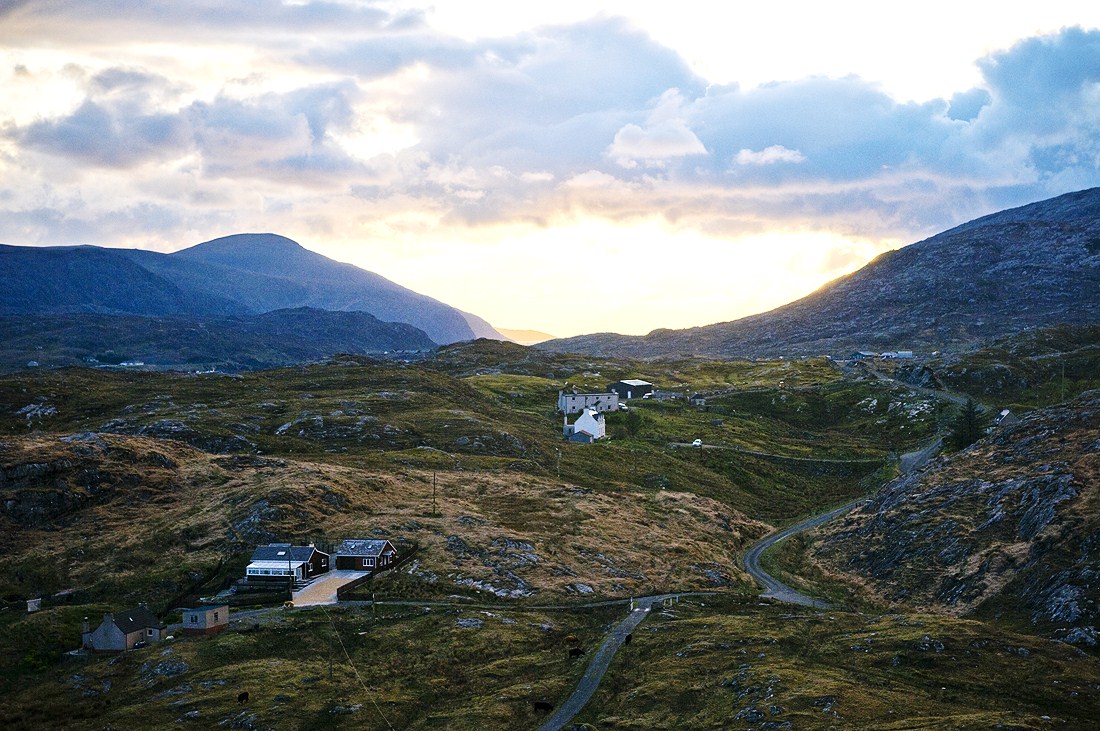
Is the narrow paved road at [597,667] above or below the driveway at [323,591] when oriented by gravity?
below

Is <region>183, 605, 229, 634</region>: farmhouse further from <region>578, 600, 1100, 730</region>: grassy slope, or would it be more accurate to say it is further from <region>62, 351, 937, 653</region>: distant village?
<region>578, 600, 1100, 730</region>: grassy slope

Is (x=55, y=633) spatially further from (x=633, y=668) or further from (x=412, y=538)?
(x=633, y=668)

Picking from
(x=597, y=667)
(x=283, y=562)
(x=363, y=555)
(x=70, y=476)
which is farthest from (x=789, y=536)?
(x=70, y=476)

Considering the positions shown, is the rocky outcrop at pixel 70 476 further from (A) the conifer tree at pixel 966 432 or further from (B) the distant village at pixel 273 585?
(A) the conifer tree at pixel 966 432

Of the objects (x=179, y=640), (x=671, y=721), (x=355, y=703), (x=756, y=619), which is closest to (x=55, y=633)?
(x=179, y=640)

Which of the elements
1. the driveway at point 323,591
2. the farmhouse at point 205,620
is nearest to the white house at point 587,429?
the driveway at point 323,591

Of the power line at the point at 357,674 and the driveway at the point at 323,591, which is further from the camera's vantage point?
the driveway at the point at 323,591

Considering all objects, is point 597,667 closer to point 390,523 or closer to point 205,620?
point 205,620
